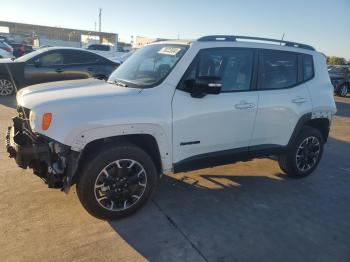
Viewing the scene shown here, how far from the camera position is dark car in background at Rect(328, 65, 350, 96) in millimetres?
18844

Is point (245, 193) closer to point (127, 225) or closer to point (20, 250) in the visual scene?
point (127, 225)

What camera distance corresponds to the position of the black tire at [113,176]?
352 centimetres

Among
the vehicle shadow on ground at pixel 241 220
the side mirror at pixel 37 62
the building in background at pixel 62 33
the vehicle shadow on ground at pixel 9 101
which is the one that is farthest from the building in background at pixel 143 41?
the building in background at pixel 62 33

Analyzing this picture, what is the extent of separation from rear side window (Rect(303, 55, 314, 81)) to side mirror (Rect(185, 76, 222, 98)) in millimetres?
1903

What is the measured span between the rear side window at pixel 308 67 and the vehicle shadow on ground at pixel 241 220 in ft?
5.19

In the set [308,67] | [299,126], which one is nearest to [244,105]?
[299,126]

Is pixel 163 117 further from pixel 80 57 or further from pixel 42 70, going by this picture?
pixel 80 57

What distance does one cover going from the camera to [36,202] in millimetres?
4105

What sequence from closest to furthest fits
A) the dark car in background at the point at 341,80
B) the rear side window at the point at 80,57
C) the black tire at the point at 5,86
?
1. the rear side window at the point at 80,57
2. the black tire at the point at 5,86
3. the dark car in background at the point at 341,80

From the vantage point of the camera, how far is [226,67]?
4.32 meters

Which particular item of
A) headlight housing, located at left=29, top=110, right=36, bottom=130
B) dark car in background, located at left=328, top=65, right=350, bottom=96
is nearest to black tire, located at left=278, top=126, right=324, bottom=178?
headlight housing, located at left=29, top=110, right=36, bottom=130

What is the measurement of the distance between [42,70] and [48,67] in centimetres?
19

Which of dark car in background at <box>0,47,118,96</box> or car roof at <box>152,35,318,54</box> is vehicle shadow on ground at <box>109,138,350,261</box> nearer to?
car roof at <box>152,35,318,54</box>

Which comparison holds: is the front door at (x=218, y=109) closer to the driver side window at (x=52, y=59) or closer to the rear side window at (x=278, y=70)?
the rear side window at (x=278, y=70)
